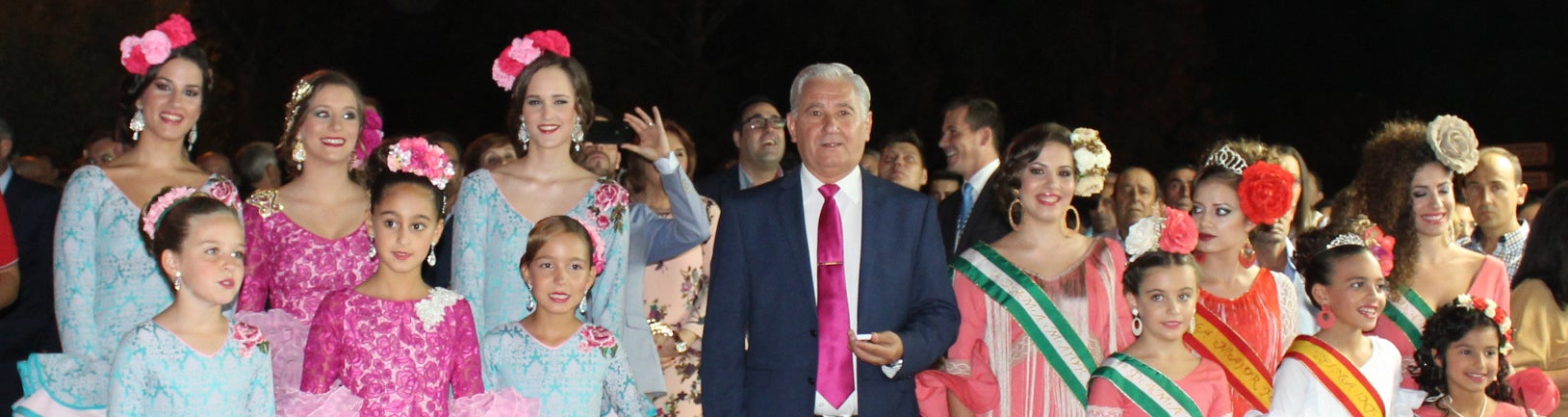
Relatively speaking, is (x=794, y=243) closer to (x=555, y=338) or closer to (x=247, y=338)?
(x=555, y=338)

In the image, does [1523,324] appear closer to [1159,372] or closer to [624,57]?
[1159,372]

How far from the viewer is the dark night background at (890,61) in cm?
1861

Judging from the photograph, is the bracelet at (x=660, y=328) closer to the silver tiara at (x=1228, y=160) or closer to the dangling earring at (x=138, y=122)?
the dangling earring at (x=138, y=122)

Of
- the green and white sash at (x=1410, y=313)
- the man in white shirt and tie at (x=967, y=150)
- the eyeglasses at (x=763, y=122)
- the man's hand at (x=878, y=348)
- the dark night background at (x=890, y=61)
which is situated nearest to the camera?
the man's hand at (x=878, y=348)

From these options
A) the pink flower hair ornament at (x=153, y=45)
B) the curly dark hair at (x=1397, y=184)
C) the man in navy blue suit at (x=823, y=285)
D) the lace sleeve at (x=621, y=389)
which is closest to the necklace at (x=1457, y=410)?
the curly dark hair at (x=1397, y=184)

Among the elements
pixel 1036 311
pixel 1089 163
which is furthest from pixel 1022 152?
pixel 1036 311

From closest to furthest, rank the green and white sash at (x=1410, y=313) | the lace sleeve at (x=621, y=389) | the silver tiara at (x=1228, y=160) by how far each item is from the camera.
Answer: the lace sleeve at (x=621, y=389)
the silver tiara at (x=1228, y=160)
the green and white sash at (x=1410, y=313)

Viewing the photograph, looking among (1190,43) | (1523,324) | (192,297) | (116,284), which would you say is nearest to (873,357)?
(192,297)

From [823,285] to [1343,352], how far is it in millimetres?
1887

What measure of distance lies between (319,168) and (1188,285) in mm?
2736

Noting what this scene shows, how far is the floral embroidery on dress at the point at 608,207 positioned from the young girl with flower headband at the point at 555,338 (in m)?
0.15

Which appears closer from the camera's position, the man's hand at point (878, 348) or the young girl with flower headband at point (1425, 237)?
the man's hand at point (878, 348)

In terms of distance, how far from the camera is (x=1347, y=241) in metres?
5.30

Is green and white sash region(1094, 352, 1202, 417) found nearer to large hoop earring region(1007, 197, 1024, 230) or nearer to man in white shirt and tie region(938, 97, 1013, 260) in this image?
large hoop earring region(1007, 197, 1024, 230)
